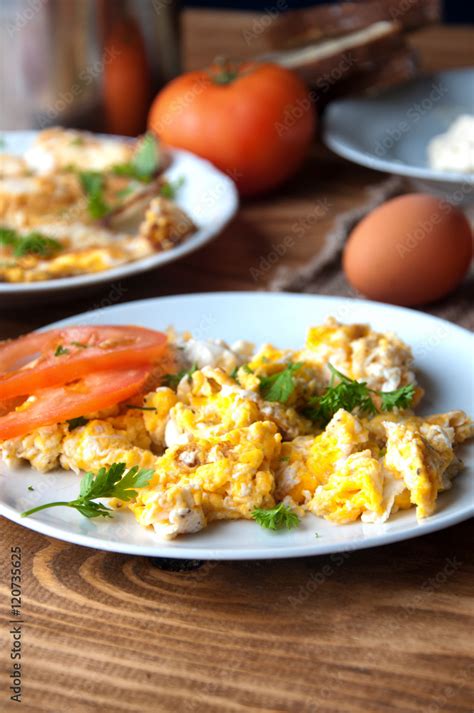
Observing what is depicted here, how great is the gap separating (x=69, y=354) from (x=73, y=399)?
4.3 inches

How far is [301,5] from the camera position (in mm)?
5730

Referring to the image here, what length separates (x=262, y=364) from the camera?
1.59m

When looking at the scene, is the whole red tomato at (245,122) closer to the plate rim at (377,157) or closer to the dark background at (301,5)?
the plate rim at (377,157)

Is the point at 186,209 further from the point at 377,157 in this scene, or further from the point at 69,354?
the point at 69,354

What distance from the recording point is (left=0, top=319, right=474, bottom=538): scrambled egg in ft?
4.35

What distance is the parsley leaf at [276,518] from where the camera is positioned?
131 centimetres

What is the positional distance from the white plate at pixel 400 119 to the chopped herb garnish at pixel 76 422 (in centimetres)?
139

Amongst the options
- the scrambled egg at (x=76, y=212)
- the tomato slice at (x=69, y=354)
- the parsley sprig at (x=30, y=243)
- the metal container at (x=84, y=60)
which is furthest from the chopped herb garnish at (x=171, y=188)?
the tomato slice at (x=69, y=354)

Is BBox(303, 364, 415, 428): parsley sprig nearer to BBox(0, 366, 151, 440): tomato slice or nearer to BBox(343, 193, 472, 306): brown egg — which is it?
BBox(0, 366, 151, 440): tomato slice

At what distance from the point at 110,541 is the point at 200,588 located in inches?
5.8

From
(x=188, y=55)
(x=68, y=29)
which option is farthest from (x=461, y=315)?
(x=188, y=55)

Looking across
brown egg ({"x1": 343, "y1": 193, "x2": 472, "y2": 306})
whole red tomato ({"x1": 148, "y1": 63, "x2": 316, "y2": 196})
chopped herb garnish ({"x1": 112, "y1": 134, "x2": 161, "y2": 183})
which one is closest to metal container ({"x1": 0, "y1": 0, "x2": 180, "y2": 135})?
whole red tomato ({"x1": 148, "y1": 63, "x2": 316, "y2": 196})

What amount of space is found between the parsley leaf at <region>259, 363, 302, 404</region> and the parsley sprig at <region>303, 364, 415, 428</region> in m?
0.05

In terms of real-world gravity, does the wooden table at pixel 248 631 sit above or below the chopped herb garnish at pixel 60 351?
below
